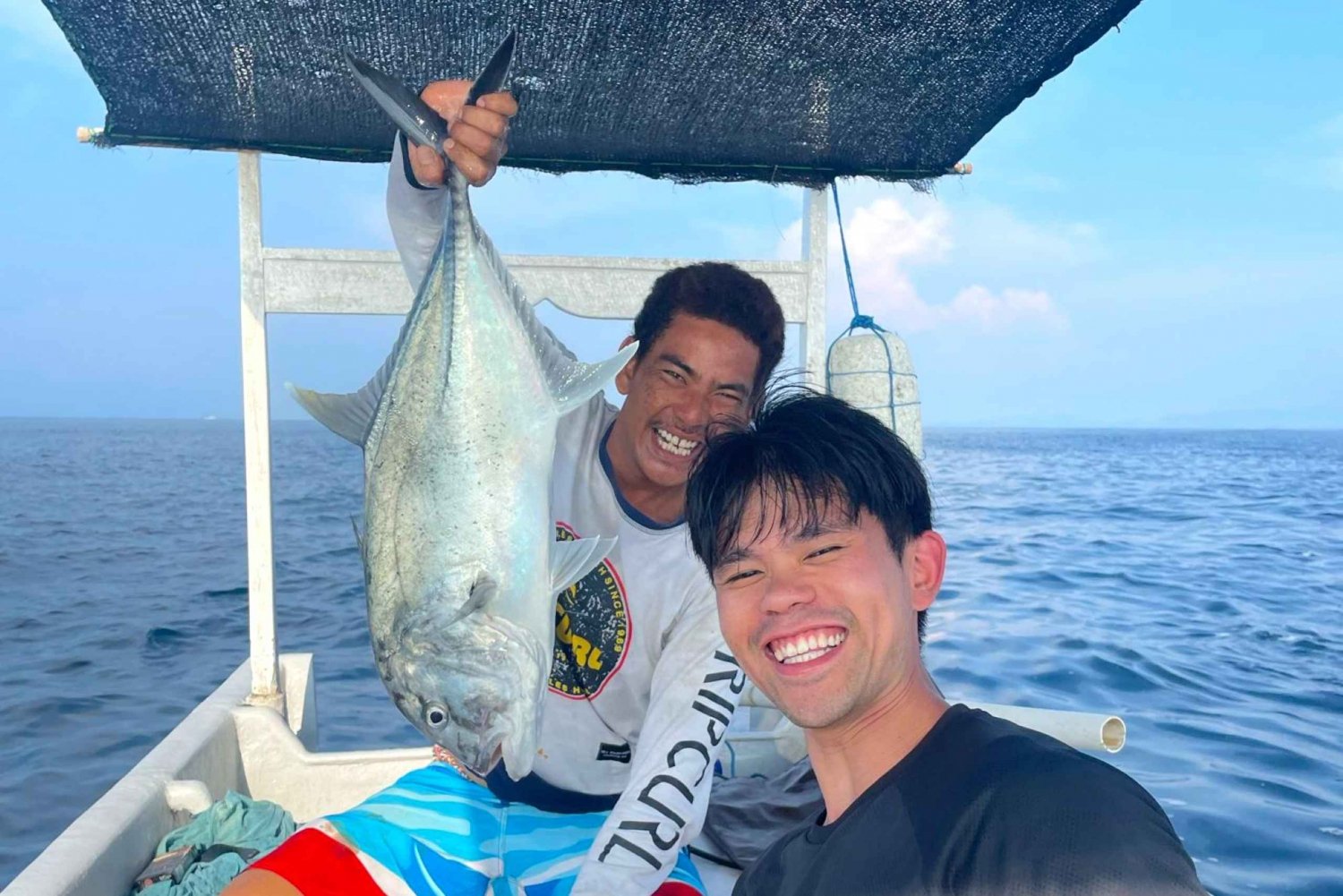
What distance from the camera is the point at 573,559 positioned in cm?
179

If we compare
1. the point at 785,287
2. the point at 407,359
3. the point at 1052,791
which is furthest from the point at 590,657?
the point at 785,287

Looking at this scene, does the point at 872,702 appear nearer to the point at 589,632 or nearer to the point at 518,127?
the point at 589,632

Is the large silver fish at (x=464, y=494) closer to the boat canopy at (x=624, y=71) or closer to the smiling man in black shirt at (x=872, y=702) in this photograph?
the smiling man in black shirt at (x=872, y=702)

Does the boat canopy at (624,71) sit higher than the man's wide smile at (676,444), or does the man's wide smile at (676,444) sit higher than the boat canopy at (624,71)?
the boat canopy at (624,71)

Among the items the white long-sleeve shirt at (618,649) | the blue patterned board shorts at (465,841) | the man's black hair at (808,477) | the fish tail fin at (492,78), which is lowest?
the blue patterned board shorts at (465,841)

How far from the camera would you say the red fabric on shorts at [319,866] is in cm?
183

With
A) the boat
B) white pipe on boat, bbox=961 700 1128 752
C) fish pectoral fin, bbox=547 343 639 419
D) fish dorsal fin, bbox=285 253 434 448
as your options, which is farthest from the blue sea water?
fish dorsal fin, bbox=285 253 434 448

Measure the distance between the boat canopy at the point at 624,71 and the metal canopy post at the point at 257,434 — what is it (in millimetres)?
305

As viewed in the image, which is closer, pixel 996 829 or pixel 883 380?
pixel 996 829

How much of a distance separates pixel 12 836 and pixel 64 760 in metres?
1.09

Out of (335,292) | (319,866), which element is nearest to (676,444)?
(319,866)

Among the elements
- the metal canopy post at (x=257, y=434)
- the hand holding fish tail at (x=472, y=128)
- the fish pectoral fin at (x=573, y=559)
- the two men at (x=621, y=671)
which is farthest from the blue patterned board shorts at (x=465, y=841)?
the metal canopy post at (x=257, y=434)

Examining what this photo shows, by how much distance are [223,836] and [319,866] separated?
958mm

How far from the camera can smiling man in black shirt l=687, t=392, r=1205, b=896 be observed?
995mm
